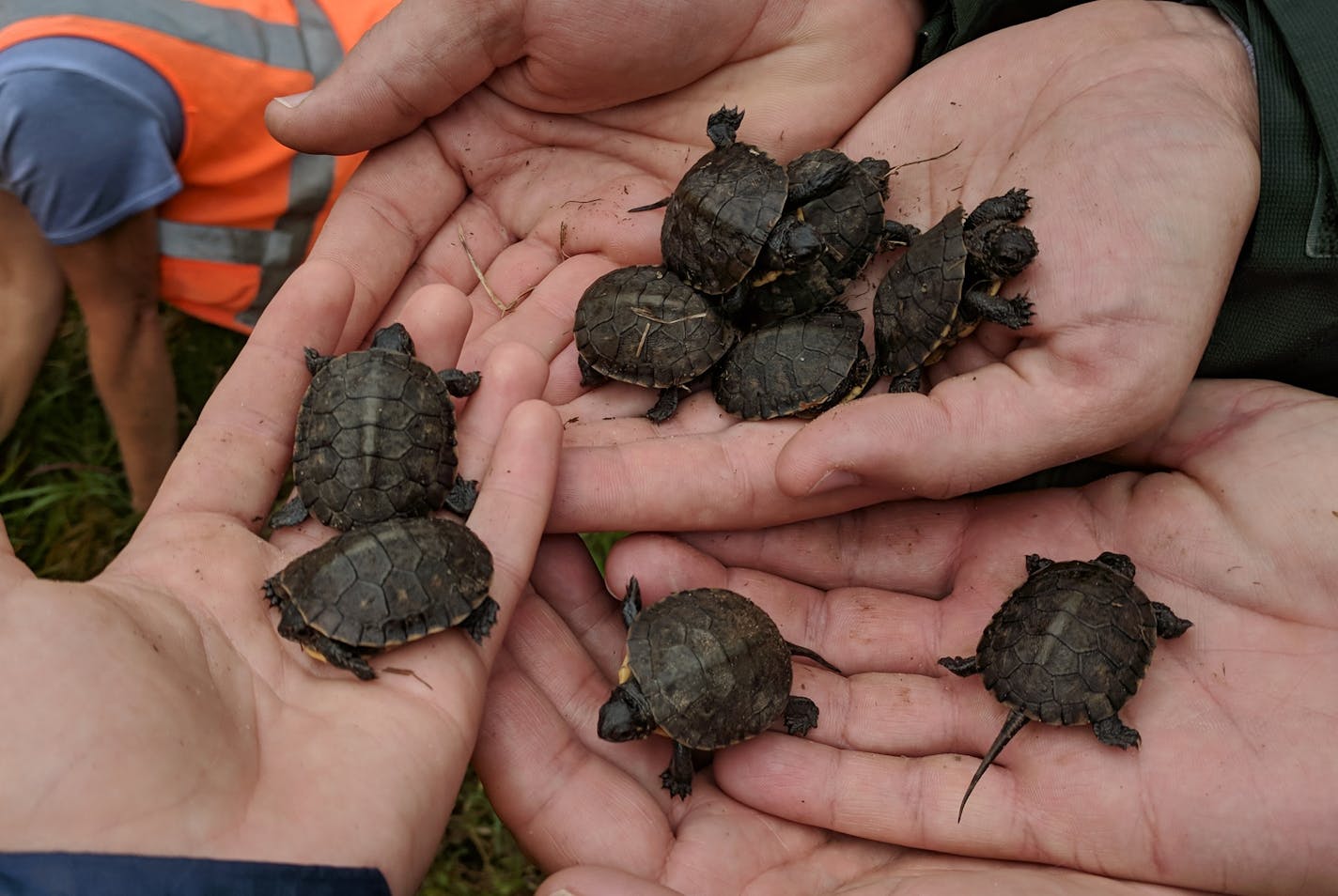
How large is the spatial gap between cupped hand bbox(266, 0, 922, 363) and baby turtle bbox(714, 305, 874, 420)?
88cm

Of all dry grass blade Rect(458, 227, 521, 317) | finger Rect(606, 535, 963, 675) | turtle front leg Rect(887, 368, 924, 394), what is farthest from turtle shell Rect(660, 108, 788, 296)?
finger Rect(606, 535, 963, 675)

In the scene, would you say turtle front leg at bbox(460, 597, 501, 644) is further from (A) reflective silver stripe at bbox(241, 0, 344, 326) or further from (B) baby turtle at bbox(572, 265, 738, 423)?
(A) reflective silver stripe at bbox(241, 0, 344, 326)

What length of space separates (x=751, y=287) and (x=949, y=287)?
3.52 feet

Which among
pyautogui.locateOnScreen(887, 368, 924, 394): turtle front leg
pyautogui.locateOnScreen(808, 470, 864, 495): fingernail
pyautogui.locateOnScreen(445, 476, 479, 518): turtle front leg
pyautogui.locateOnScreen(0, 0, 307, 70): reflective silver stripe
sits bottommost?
pyautogui.locateOnScreen(887, 368, 924, 394): turtle front leg

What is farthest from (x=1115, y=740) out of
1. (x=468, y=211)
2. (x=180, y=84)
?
(x=180, y=84)

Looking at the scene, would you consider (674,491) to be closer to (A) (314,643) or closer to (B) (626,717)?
(B) (626,717)

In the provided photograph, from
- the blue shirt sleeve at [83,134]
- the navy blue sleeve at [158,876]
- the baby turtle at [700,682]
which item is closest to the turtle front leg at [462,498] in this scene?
the baby turtle at [700,682]

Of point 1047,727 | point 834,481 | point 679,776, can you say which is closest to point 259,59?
point 834,481

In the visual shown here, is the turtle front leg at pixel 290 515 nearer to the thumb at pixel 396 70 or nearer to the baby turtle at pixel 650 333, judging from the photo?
the baby turtle at pixel 650 333

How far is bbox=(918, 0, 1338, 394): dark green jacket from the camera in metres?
3.79

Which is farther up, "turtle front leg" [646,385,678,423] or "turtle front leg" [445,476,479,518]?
"turtle front leg" [445,476,479,518]

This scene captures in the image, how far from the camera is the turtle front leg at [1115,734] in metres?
3.37

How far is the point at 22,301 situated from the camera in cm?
595

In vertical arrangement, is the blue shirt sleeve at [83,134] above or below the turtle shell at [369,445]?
above
